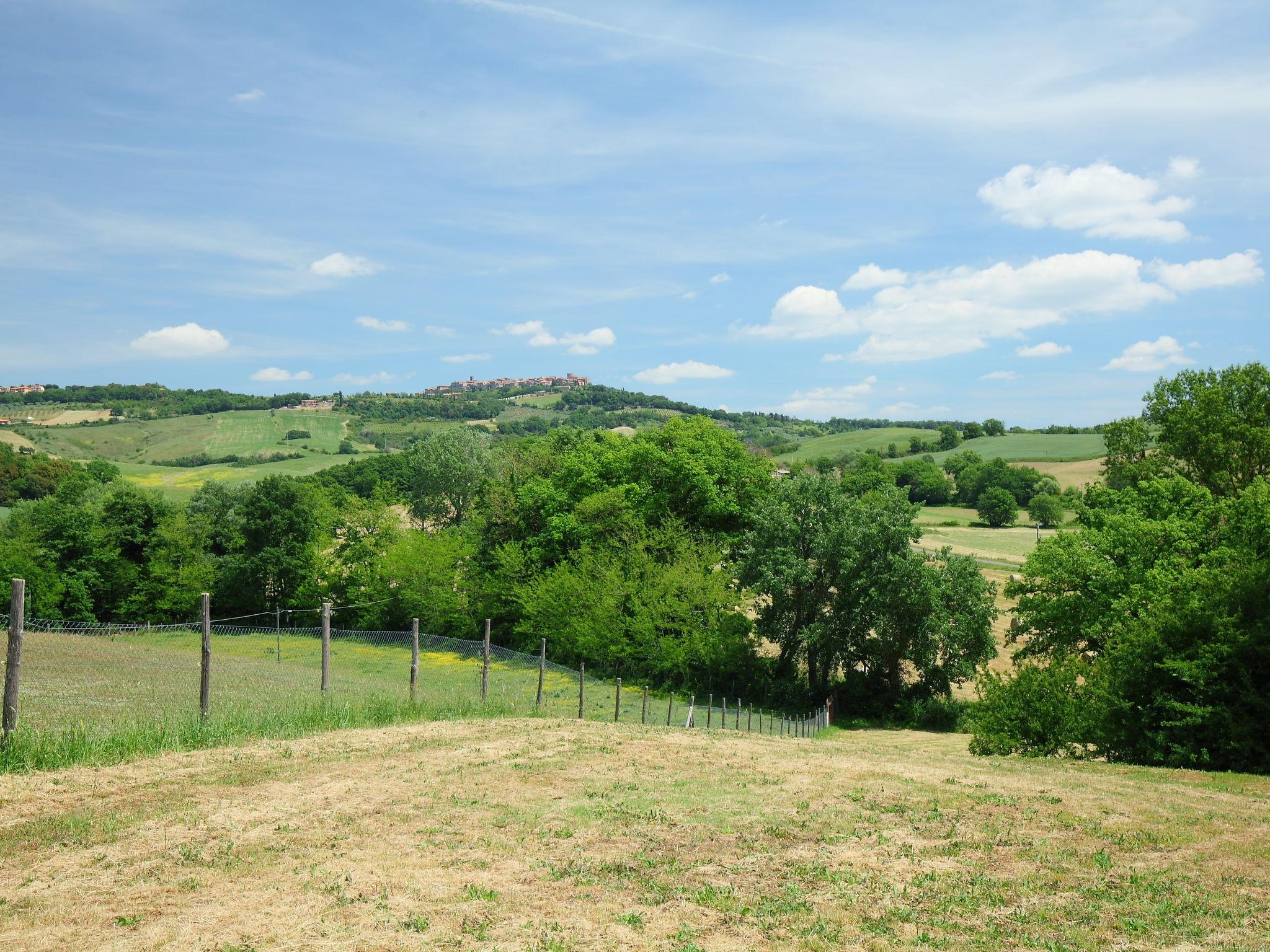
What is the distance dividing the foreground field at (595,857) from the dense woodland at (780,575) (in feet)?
27.0

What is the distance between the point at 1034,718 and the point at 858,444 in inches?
6615

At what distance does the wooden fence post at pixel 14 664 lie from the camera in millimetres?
11766

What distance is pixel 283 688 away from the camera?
64.6 feet

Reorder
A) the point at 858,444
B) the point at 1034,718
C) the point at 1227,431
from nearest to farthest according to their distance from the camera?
the point at 1034,718 < the point at 1227,431 < the point at 858,444

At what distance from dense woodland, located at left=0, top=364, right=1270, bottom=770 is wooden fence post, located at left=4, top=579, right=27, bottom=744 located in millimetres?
20678

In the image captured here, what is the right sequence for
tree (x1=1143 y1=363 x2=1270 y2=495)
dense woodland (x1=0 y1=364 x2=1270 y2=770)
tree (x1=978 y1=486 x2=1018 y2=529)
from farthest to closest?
tree (x1=978 y1=486 x2=1018 y2=529), tree (x1=1143 y1=363 x2=1270 y2=495), dense woodland (x1=0 y1=364 x2=1270 y2=770)

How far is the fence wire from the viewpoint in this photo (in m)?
14.8

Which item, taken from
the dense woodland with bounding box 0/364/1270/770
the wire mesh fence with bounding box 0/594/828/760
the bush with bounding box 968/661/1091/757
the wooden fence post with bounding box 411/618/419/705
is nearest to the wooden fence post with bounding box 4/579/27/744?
the wire mesh fence with bounding box 0/594/828/760

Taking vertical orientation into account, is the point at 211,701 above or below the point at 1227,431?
below

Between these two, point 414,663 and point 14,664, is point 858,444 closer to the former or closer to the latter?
point 414,663

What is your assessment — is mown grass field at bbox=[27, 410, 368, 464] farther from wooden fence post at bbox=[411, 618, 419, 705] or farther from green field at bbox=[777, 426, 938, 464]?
wooden fence post at bbox=[411, 618, 419, 705]

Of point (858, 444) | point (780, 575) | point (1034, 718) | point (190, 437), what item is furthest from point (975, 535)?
point (190, 437)

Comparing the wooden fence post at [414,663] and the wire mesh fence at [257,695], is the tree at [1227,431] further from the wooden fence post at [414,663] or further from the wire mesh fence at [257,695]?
the wooden fence post at [414,663]

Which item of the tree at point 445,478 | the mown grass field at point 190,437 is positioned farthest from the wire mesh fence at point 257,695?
the mown grass field at point 190,437
